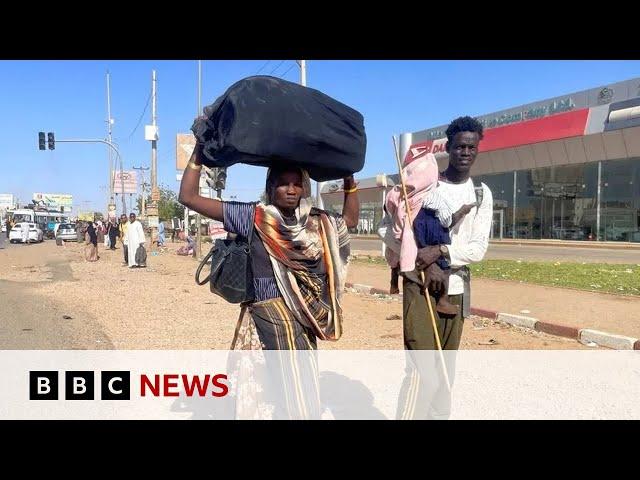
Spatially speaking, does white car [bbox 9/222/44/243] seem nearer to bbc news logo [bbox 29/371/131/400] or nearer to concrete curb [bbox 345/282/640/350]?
concrete curb [bbox 345/282/640/350]

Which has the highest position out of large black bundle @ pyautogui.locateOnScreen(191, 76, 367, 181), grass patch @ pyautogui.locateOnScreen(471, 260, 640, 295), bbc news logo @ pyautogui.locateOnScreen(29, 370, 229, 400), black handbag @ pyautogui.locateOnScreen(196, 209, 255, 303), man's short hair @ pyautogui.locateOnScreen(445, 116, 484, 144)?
man's short hair @ pyautogui.locateOnScreen(445, 116, 484, 144)

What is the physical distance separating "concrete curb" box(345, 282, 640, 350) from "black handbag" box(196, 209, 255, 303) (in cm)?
507

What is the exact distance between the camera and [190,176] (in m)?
2.31

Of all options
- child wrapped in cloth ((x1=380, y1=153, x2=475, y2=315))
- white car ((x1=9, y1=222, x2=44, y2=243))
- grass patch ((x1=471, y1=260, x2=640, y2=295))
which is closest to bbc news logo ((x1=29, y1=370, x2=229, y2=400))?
child wrapped in cloth ((x1=380, y1=153, x2=475, y2=315))

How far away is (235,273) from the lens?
2.28 metres

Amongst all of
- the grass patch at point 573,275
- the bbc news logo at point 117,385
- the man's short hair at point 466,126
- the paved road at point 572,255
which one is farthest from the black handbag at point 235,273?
the paved road at point 572,255

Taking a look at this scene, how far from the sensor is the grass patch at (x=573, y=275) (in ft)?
33.5

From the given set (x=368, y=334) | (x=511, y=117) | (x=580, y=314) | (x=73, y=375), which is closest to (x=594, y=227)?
(x=511, y=117)

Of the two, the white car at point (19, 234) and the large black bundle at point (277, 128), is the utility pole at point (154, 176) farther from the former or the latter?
the large black bundle at point (277, 128)

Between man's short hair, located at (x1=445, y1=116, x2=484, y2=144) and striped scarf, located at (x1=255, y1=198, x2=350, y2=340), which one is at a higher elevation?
man's short hair, located at (x1=445, y1=116, x2=484, y2=144)

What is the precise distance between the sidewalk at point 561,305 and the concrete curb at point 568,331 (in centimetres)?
18

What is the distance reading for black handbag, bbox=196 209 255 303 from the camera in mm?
2279
